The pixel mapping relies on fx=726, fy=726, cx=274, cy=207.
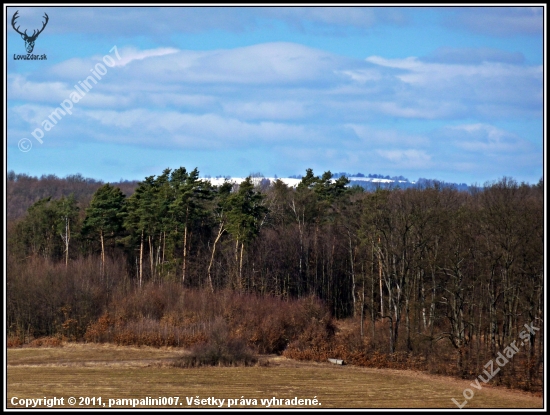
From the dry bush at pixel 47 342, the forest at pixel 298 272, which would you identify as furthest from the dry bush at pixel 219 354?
the dry bush at pixel 47 342

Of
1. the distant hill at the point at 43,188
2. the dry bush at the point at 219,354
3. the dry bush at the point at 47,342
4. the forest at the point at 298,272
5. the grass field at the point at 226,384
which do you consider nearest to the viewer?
the grass field at the point at 226,384

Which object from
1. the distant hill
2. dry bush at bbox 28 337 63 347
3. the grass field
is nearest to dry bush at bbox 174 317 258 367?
the grass field

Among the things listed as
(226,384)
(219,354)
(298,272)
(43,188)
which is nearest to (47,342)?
(219,354)

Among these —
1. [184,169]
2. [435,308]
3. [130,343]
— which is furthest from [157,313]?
[435,308]

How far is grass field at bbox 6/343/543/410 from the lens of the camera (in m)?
36.0

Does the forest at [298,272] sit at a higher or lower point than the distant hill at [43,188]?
lower

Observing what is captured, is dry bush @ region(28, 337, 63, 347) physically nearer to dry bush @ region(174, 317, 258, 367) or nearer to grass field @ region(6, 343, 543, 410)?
grass field @ region(6, 343, 543, 410)

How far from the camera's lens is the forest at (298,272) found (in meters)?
48.1

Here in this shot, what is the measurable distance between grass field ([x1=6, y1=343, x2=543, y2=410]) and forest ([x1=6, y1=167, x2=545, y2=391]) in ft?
11.3

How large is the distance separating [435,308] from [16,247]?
4062cm

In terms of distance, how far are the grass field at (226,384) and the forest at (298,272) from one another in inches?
135

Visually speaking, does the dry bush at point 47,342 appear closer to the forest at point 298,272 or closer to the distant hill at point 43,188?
the forest at point 298,272

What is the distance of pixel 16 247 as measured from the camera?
71562 mm

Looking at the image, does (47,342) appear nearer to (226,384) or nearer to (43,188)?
(226,384)
